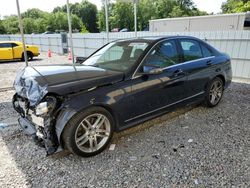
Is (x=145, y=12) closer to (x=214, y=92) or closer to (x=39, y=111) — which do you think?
(x=214, y=92)

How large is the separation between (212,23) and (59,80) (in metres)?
14.4

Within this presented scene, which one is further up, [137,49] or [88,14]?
[88,14]

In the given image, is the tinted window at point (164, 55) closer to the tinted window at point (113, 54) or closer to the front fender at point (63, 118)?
the tinted window at point (113, 54)

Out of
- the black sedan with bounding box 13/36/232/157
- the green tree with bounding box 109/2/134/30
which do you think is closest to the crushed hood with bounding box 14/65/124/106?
the black sedan with bounding box 13/36/232/157

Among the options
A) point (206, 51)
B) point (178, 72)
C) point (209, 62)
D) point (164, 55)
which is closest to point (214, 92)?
point (209, 62)

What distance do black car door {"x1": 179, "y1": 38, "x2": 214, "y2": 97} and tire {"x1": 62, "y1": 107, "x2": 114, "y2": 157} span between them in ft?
5.68

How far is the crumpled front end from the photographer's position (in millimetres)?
2586

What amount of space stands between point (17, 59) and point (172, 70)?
42.7 ft

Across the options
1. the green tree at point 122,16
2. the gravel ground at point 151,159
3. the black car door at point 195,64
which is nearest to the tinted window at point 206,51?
the black car door at point 195,64

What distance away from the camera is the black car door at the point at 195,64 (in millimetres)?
3834

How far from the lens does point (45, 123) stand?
262 cm

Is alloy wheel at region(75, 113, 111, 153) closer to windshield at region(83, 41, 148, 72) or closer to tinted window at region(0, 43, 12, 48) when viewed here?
windshield at region(83, 41, 148, 72)

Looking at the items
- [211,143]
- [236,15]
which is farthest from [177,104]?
[236,15]

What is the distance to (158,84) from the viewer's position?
11.0 feet
